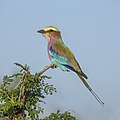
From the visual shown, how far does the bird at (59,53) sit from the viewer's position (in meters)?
3.15

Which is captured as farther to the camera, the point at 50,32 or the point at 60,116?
the point at 50,32

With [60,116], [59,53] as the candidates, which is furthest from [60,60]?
[60,116]

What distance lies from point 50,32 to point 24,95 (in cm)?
119

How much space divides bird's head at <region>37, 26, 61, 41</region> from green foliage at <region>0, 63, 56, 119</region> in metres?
0.95

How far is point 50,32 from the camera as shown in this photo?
132 inches

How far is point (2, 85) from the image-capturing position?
239 cm

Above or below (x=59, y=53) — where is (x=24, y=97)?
below

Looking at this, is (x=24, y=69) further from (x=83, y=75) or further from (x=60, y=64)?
(x=60, y=64)

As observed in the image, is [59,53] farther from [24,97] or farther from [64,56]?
[24,97]

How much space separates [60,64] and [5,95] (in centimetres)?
114

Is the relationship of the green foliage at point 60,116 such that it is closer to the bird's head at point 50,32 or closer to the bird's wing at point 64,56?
the bird's wing at point 64,56

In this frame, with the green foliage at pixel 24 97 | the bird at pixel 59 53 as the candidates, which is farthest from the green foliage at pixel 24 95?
the bird at pixel 59 53

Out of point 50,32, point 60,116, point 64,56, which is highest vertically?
point 50,32

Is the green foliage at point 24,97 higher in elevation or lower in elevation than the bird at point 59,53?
lower
